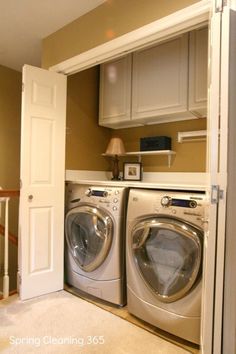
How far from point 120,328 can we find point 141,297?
0.26 metres

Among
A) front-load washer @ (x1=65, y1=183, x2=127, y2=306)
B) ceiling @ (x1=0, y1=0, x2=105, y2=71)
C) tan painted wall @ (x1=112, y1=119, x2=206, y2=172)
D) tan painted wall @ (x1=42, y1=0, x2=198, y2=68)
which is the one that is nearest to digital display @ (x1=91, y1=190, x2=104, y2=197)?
front-load washer @ (x1=65, y1=183, x2=127, y2=306)

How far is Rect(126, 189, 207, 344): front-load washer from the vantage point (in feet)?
5.62

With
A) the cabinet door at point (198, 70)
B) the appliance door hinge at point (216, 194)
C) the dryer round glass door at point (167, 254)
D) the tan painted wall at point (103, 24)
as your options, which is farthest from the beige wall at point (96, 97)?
the appliance door hinge at point (216, 194)

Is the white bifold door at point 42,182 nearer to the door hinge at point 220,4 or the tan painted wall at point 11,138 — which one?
the tan painted wall at point 11,138

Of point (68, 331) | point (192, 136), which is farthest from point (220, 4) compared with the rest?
point (68, 331)

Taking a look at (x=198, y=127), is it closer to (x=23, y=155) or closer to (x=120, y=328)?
(x=23, y=155)

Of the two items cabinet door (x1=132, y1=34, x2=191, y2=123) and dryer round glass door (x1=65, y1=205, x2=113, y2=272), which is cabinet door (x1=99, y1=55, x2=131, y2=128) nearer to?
cabinet door (x1=132, y1=34, x2=191, y2=123)

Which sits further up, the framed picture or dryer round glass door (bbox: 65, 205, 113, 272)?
the framed picture

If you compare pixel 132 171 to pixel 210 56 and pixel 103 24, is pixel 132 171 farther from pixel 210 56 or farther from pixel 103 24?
pixel 210 56

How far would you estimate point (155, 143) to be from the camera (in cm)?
275

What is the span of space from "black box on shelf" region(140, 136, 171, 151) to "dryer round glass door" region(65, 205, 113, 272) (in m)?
0.92

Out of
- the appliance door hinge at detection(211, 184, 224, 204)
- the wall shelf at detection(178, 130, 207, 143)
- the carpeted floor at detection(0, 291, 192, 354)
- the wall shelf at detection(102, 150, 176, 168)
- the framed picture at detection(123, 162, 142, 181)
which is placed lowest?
the carpeted floor at detection(0, 291, 192, 354)

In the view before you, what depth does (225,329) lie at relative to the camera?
45.9 inches

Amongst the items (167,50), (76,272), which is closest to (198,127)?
(167,50)
